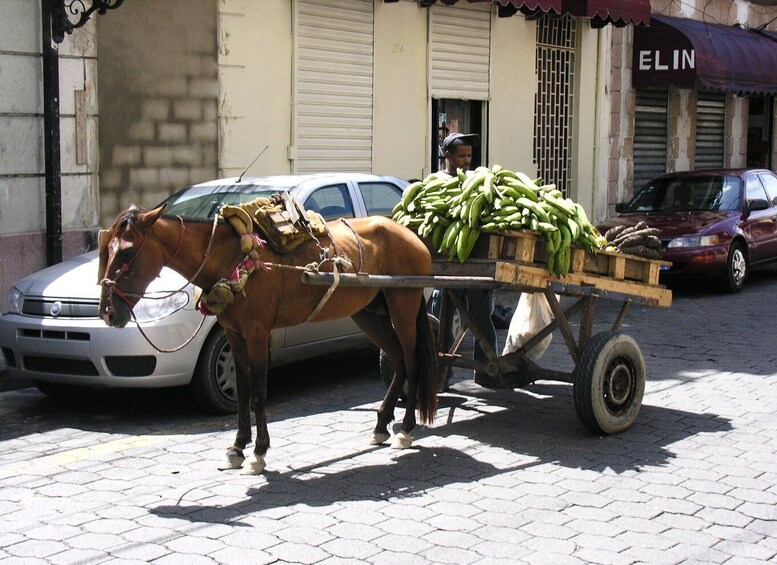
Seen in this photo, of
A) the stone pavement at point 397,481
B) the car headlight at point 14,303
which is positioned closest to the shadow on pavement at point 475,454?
the stone pavement at point 397,481

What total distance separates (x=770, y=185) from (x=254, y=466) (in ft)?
41.5

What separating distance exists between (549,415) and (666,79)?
1447 cm

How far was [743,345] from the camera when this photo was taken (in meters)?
11.3

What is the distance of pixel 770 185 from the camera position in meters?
17.1

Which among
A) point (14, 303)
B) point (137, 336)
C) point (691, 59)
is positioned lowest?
point (137, 336)

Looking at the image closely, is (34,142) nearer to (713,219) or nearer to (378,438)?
(378,438)

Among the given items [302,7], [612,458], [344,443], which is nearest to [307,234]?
[344,443]

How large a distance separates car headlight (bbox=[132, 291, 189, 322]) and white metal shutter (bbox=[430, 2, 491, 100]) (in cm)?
942

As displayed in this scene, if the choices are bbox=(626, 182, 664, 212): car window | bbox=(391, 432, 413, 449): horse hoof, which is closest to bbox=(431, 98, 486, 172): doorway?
bbox=(626, 182, 664, 212): car window

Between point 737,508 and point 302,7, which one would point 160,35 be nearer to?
point 302,7

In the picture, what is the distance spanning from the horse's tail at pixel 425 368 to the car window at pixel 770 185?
10840 millimetres

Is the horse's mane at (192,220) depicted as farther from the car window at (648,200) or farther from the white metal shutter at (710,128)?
the white metal shutter at (710,128)

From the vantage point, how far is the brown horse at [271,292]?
6055mm

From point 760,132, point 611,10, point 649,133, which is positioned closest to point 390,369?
point 611,10
